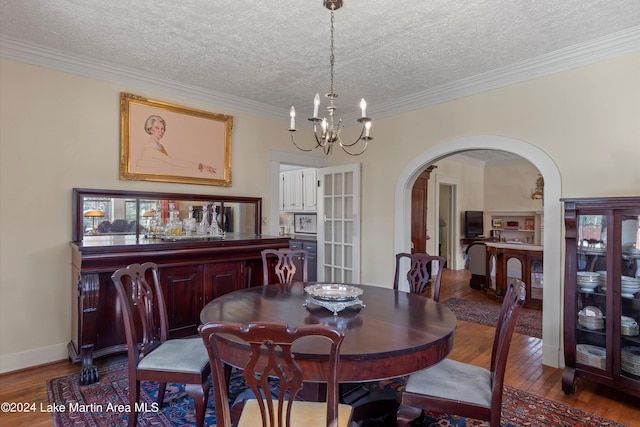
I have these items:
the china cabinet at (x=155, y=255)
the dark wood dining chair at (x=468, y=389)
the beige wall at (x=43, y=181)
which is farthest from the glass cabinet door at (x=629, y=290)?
the beige wall at (x=43, y=181)

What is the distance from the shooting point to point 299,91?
155 inches

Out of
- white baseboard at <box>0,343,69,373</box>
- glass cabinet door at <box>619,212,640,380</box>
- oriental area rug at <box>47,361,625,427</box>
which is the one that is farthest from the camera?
white baseboard at <box>0,343,69,373</box>

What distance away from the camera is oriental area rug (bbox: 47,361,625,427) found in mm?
2139

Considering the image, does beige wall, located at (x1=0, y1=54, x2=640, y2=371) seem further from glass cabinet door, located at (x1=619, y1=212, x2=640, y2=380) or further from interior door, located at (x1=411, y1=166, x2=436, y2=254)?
interior door, located at (x1=411, y1=166, x2=436, y2=254)

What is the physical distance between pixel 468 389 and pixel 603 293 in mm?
1668

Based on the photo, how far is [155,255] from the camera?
288 centimetres

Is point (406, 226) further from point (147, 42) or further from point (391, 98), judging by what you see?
point (147, 42)

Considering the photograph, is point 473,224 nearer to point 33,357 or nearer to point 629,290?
point 629,290

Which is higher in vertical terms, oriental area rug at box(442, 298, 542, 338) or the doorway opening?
the doorway opening

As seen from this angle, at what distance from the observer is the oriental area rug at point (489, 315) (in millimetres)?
4023

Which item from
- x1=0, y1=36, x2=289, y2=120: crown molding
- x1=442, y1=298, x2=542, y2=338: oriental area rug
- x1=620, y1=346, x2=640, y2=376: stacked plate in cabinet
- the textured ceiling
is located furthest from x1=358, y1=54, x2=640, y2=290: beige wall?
x1=0, y1=36, x2=289, y2=120: crown molding

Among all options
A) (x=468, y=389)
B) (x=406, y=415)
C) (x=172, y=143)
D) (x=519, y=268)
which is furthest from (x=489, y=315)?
(x=172, y=143)

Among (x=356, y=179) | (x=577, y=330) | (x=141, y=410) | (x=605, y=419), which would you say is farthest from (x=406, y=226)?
(x=141, y=410)

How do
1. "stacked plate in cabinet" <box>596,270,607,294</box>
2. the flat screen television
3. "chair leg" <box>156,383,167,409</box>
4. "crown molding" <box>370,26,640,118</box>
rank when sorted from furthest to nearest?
1. the flat screen television
2. "crown molding" <box>370,26,640,118</box>
3. "stacked plate in cabinet" <box>596,270,607,294</box>
4. "chair leg" <box>156,383,167,409</box>
